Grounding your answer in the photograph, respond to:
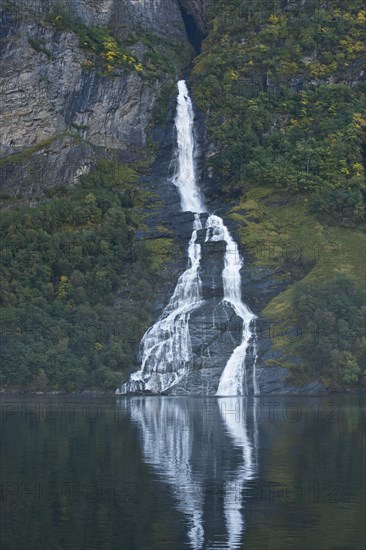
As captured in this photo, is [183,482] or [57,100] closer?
[183,482]

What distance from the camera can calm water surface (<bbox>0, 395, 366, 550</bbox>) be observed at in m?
36.4

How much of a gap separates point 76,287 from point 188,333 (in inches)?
552

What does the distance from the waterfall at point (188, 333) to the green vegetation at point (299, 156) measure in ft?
7.80

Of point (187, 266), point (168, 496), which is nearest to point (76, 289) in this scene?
point (187, 266)

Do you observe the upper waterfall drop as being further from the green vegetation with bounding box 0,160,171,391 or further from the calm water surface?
the calm water surface

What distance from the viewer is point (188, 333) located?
354ft

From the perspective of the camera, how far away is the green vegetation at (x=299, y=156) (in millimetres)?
104000

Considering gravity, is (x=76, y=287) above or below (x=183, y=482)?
above

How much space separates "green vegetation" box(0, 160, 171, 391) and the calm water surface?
2735cm

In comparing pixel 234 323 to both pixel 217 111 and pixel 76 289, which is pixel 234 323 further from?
pixel 217 111

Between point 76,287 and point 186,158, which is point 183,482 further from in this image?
point 186,158

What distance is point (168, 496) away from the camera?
43156 millimetres

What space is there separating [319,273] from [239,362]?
14079 millimetres

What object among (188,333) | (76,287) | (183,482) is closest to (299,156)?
(76,287)
